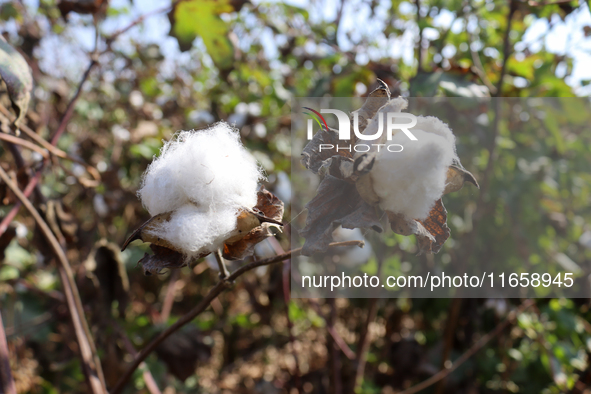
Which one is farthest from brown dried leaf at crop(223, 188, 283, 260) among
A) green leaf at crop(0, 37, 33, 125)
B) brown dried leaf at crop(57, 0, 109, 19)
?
brown dried leaf at crop(57, 0, 109, 19)

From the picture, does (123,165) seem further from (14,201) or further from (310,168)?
(310,168)

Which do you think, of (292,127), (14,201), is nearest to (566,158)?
(292,127)

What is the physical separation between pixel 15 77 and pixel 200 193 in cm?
35

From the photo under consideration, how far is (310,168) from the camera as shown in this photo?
506 mm

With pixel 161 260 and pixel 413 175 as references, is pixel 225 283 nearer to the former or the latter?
pixel 161 260

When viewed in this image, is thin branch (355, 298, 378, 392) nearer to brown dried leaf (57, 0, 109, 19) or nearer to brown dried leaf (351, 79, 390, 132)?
brown dried leaf (351, 79, 390, 132)

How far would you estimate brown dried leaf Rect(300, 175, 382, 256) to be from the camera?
17.7 inches

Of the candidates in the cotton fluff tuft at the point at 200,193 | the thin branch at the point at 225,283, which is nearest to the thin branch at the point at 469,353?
the thin branch at the point at 225,283

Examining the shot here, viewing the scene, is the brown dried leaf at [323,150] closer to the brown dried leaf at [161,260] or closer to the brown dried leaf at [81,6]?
the brown dried leaf at [161,260]

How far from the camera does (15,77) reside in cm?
59

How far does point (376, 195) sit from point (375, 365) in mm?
1550

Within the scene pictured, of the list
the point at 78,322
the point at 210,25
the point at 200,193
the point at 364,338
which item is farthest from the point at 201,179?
the point at 364,338

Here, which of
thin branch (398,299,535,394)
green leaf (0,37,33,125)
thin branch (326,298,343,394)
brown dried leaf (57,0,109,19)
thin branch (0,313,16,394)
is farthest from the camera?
thin branch (326,298,343,394)

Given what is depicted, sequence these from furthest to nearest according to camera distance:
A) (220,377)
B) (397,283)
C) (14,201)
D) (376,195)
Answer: (220,377), (397,283), (14,201), (376,195)
